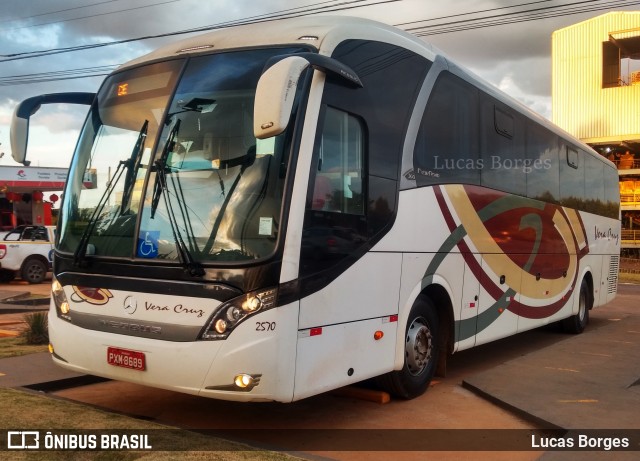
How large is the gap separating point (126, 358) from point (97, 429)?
641 millimetres

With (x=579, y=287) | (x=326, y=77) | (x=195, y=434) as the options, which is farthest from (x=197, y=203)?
(x=579, y=287)

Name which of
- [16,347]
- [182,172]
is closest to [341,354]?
[182,172]

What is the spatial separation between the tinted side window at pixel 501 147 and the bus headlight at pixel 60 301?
206 inches

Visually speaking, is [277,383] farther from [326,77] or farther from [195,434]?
[326,77]

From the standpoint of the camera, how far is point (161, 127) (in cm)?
574

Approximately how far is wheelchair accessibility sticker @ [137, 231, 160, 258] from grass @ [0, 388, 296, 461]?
1.43 m

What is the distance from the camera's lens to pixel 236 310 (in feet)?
16.8

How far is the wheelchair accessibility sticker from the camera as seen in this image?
18.0 feet

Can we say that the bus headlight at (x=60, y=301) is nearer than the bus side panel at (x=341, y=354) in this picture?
No

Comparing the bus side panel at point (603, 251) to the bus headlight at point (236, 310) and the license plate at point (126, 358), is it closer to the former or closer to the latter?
the bus headlight at point (236, 310)

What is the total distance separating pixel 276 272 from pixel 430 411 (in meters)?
2.73

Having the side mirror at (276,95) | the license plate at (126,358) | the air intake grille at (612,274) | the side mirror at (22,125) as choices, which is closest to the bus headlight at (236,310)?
the license plate at (126,358)

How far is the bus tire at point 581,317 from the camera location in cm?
1308

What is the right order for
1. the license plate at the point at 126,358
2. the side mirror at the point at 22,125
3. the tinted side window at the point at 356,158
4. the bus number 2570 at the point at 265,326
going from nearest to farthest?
1. the bus number 2570 at the point at 265,326
2. the license plate at the point at 126,358
3. the tinted side window at the point at 356,158
4. the side mirror at the point at 22,125
